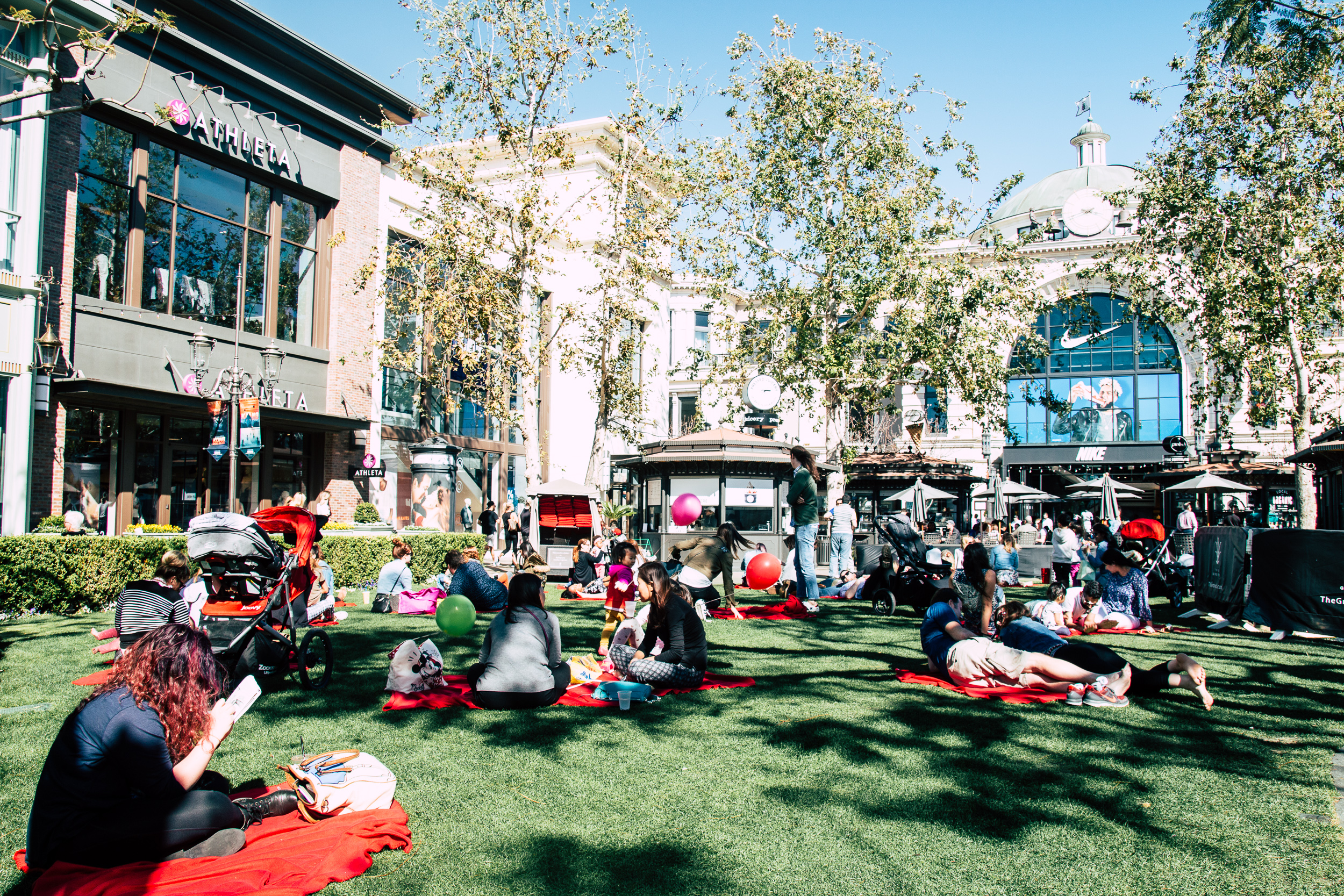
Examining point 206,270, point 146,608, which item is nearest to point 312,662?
point 146,608

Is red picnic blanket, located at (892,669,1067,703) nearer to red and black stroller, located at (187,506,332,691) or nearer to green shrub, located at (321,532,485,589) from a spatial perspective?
red and black stroller, located at (187,506,332,691)

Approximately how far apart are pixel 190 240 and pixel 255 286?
188 centimetres

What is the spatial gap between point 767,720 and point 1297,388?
1896 cm

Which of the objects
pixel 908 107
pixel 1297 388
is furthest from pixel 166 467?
pixel 1297 388

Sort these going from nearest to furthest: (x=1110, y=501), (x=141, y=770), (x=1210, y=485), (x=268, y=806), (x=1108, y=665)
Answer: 1. (x=141, y=770)
2. (x=268, y=806)
3. (x=1108, y=665)
4. (x=1210, y=485)
5. (x=1110, y=501)

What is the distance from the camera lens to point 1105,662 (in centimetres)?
671

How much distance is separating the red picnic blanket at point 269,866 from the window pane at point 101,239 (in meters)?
15.7

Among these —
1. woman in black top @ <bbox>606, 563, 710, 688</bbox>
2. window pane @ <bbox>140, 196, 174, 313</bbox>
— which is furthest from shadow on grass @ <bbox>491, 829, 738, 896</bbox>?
window pane @ <bbox>140, 196, 174, 313</bbox>

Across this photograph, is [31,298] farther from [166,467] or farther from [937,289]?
[937,289]

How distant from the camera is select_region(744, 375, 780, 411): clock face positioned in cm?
2306

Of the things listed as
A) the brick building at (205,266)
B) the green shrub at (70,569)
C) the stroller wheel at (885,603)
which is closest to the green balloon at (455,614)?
the green shrub at (70,569)

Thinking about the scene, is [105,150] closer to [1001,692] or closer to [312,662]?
[312,662]

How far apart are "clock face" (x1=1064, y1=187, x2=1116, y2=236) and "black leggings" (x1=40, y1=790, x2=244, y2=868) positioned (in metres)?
42.8

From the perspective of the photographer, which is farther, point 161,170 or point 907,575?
point 161,170
